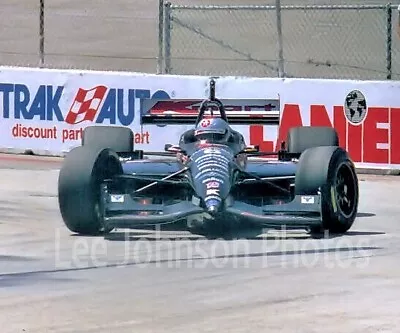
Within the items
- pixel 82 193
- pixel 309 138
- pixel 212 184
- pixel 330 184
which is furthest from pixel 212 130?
pixel 309 138

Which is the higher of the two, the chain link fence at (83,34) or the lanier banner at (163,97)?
the chain link fence at (83,34)

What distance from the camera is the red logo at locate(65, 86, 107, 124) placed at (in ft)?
60.1

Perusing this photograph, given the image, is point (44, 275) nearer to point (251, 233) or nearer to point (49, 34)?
point (251, 233)

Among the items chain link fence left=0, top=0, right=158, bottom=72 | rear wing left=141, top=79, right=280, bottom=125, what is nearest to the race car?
rear wing left=141, top=79, right=280, bottom=125

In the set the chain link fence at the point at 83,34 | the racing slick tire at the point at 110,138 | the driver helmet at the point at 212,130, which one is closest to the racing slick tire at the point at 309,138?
the driver helmet at the point at 212,130

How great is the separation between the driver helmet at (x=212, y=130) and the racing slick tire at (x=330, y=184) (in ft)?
2.68

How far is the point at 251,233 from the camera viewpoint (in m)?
12.2

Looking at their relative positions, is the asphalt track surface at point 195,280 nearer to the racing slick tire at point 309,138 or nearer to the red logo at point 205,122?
the racing slick tire at point 309,138

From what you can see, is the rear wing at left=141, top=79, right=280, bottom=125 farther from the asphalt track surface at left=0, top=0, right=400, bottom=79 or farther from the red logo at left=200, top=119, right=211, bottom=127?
the asphalt track surface at left=0, top=0, right=400, bottom=79

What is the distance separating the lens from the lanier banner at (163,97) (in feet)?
→ 55.4

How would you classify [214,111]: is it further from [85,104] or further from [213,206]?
[85,104]

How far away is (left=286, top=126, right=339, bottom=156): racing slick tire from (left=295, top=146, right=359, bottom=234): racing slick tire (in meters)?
1.33

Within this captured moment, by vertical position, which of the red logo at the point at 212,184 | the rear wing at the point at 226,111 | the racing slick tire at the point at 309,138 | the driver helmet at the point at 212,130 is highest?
the rear wing at the point at 226,111

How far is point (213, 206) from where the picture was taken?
11516 mm
